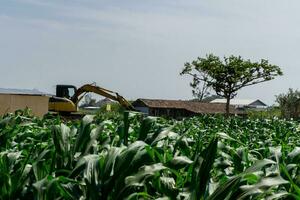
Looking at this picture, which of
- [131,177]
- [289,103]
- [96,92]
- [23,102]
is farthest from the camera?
[289,103]

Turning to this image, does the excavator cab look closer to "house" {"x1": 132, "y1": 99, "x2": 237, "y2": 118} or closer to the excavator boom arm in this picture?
the excavator boom arm

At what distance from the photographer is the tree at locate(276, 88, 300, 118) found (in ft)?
165

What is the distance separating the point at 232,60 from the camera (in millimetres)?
51312

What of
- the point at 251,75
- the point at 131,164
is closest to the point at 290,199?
the point at 131,164

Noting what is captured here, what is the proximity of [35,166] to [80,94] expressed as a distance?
30.0 metres

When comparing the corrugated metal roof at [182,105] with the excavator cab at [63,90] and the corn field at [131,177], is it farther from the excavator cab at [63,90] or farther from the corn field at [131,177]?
the corn field at [131,177]

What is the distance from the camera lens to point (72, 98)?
32.5m

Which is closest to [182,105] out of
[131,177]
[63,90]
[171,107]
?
[171,107]

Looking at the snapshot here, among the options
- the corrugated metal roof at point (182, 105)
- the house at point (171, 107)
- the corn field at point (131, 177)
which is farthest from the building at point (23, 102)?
the corrugated metal roof at point (182, 105)

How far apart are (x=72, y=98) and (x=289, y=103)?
101 feet

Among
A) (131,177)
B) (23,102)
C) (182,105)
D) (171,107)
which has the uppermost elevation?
(182,105)

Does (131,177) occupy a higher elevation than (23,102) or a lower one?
lower

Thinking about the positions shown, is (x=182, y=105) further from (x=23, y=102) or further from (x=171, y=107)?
(x=23, y=102)

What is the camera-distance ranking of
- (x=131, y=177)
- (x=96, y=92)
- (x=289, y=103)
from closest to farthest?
1. (x=131, y=177)
2. (x=96, y=92)
3. (x=289, y=103)
